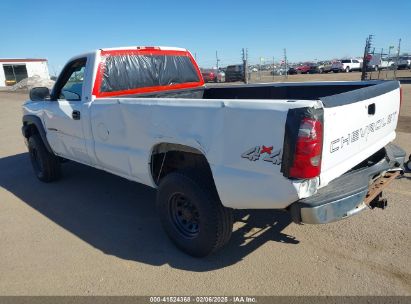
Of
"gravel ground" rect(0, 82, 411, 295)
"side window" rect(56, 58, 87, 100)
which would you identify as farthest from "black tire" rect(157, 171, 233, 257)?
"side window" rect(56, 58, 87, 100)

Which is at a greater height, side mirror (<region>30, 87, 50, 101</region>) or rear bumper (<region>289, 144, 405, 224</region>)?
side mirror (<region>30, 87, 50, 101</region>)

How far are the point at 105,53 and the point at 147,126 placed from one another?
5.03 ft

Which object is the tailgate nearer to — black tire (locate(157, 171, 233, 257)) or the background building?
black tire (locate(157, 171, 233, 257))

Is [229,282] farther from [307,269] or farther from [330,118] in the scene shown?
[330,118]

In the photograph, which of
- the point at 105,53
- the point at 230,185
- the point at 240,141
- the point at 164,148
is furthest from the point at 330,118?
the point at 105,53

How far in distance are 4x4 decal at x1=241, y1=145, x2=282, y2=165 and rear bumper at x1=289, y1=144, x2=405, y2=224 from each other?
0.36 meters

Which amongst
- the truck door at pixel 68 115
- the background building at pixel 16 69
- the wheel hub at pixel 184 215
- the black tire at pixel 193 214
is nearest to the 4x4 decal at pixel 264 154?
the black tire at pixel 193 214

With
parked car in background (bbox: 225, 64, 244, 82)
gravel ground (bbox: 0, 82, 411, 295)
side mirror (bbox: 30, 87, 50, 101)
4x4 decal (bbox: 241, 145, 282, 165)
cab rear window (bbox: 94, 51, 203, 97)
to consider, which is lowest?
gravel ground (bbox: 0, 82, 411, 295)

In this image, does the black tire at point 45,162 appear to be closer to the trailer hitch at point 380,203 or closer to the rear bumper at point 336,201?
the rear bumper at point 336,201

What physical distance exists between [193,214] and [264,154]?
1145 mm

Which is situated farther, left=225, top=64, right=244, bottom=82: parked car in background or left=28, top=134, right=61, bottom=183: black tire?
left=225, top=64, right=244, bottom=82: parked car in background

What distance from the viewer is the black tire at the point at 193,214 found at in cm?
301

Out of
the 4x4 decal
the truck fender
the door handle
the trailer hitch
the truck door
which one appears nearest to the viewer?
the 4x4 decal

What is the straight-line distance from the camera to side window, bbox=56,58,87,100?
14.6ft
